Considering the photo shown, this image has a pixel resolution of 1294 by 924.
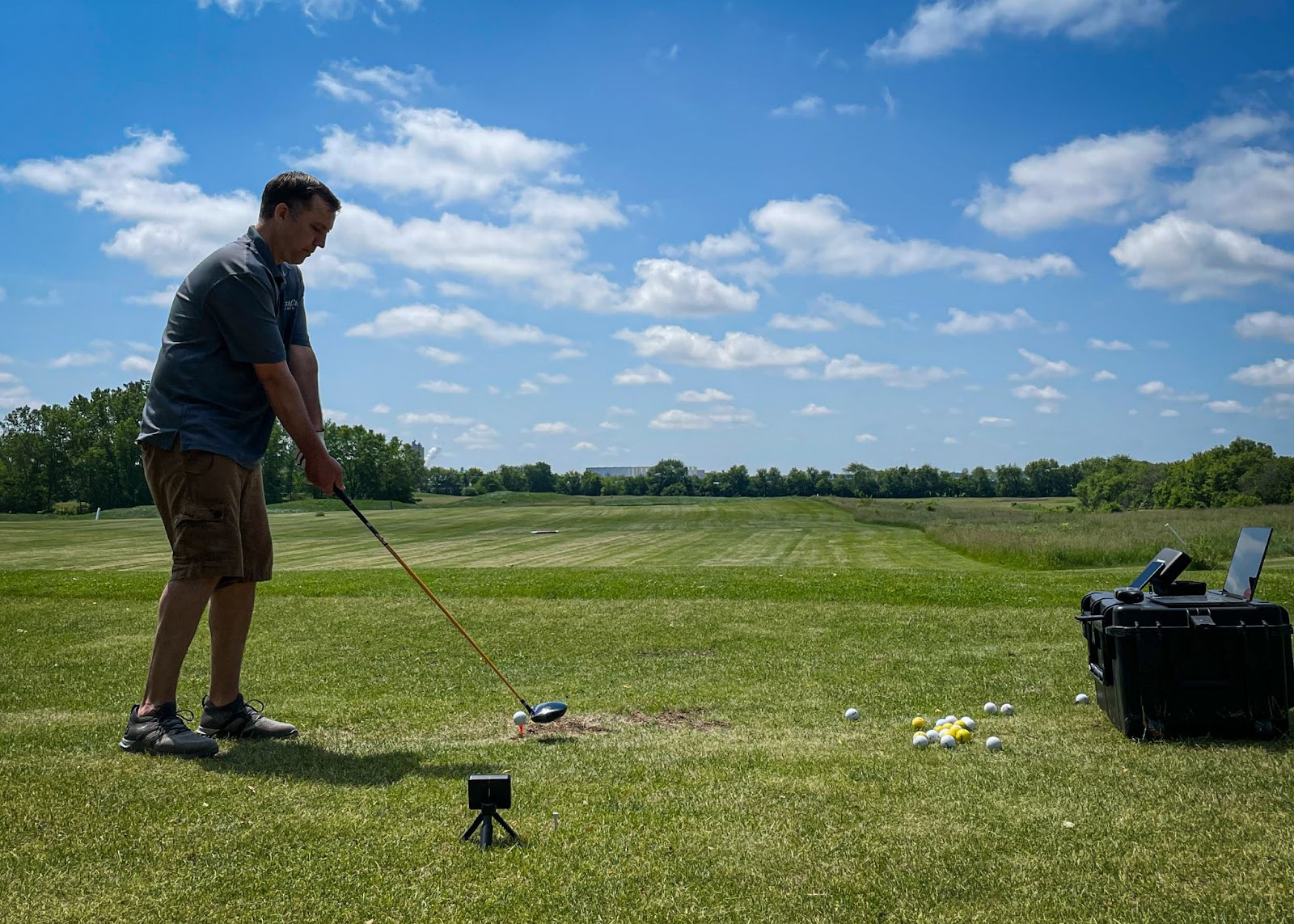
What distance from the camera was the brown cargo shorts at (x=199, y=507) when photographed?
486 centimetres

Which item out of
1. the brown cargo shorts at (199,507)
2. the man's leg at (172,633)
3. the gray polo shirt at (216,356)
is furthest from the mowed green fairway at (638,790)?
the gray polo shirt at (216,356)

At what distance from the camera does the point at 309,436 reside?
5082 mm

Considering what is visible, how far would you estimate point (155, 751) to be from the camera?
4.70 metres

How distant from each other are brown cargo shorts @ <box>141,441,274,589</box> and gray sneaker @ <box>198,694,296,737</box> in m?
0.81

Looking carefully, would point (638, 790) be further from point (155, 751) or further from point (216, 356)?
point (216, 356)

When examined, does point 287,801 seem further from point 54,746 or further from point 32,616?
point 32,616

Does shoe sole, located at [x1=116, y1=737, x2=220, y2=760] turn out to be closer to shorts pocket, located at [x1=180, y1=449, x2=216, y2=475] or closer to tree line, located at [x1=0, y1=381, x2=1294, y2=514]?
shorts pocket, located at [x1=180, y1=449, x2=216, y2=475]

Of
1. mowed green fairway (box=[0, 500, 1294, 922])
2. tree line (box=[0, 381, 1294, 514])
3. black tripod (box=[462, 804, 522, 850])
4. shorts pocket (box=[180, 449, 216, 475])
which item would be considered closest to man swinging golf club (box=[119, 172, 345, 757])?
shorts pocket (box=[180, 449, 216, 475])

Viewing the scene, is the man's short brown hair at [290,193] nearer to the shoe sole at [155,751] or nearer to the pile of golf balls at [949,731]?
the shoe sole at [155,751]

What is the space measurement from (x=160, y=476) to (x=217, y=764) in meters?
1.53

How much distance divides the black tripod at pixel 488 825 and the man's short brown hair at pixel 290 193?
350 centimetres

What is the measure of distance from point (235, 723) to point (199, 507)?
1.28 metres

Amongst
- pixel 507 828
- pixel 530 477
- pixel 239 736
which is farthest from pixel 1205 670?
pixel 530 477

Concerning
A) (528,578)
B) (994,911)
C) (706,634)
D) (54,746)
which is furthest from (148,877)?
(528,578)
